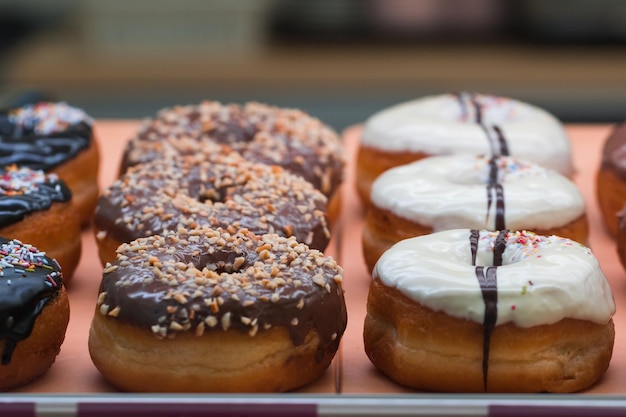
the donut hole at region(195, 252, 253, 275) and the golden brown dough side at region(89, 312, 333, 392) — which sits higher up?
the donut hole at region(195, 252, 253, 275)

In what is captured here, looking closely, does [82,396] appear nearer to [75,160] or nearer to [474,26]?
[75,160]

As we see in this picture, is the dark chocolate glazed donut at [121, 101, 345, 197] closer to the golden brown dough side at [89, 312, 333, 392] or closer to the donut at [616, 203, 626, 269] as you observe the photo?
the donut at [616, 203, 626, 269]

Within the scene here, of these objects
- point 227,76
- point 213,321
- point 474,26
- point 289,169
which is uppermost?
point 213,321

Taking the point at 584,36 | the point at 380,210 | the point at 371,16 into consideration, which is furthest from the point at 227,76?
the point at 380,210

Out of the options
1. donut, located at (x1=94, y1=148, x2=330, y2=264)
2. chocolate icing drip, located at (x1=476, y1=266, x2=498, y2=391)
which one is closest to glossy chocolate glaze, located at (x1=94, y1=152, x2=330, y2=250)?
donut, located at (x1=94, y1=148, x2=330, y2=264)

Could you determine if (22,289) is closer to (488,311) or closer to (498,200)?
(488,311)

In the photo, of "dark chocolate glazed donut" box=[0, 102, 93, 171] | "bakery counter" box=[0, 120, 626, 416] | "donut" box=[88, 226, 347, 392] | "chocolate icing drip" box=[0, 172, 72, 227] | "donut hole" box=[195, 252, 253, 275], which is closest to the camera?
"bakery counter" box=[0, 120, 626, 416]
